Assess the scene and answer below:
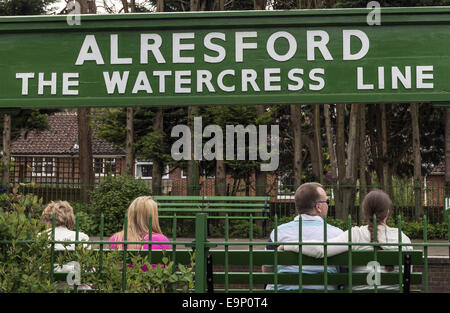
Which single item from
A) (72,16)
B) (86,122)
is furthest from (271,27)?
(86,122)

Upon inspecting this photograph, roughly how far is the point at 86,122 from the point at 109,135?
153 centimetres

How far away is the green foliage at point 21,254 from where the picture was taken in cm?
365

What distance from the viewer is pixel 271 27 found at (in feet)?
13.5

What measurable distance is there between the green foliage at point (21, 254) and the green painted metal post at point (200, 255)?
902 mm

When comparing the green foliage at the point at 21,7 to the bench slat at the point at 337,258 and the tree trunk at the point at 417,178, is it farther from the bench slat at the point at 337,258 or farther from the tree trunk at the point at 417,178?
the bench slat at the point at 337,258

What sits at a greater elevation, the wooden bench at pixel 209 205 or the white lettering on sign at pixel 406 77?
the white lettering on sign at pixel 406 77

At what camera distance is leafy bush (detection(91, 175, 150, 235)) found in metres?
14.8

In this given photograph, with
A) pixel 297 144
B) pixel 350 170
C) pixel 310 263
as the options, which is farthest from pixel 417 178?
pixel 310 263

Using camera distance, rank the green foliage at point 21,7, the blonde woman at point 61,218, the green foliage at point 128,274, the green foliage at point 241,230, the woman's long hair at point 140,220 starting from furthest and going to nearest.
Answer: the green foliage at point 21,7 < the green foliage at point 241,230 < the blonde woman at point 61,218 < the woman's long hair at point 140,220 < the green foliage at point 128,274

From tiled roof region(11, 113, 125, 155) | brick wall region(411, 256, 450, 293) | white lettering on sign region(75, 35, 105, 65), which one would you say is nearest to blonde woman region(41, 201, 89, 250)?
white lettering on sign region(75, 35, 105, 65)

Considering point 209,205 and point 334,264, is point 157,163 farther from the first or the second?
point 334,264

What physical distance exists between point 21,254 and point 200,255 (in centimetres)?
118

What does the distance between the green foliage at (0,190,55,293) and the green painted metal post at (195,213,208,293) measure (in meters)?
0.90

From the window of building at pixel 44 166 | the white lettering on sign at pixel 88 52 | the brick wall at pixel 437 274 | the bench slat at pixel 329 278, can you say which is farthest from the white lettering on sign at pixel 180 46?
the window of building at pixel 44 166
